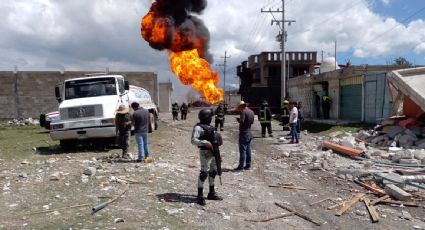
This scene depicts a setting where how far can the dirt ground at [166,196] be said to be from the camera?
6023mm

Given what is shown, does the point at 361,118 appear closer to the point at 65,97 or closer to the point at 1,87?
the point at 65,97

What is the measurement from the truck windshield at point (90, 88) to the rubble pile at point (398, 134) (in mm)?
9358

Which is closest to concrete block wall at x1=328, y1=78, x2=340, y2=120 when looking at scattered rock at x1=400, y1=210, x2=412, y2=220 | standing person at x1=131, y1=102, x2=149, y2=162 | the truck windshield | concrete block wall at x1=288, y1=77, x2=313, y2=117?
concrete block wall at x1=288, y1=77, x2=313, y2=117

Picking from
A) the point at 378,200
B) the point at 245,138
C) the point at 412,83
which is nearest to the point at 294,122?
the point at 412,83

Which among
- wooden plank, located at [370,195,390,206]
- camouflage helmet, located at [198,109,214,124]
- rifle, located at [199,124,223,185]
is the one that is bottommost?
wooden plank, located at [370,195,390,206]

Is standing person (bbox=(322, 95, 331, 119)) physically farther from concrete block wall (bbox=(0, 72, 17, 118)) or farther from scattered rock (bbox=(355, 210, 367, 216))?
concrete block wall (bbox=(0, 72, 17, 118))

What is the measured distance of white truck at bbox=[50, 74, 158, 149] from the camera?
13.0 m

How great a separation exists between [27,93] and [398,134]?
3272cm

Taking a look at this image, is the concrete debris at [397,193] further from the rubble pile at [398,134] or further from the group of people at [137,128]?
the group of people at [137,128]

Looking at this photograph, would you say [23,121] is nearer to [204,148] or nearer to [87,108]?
[87,108]

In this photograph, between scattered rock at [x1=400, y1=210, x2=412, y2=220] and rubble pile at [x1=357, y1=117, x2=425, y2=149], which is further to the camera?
rubble pile at [x1=357, y1=117, x2=425, y2=149]

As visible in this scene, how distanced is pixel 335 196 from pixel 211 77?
22.5 metres

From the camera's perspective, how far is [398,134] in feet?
45.4

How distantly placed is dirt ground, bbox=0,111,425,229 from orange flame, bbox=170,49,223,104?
41.2 feet
